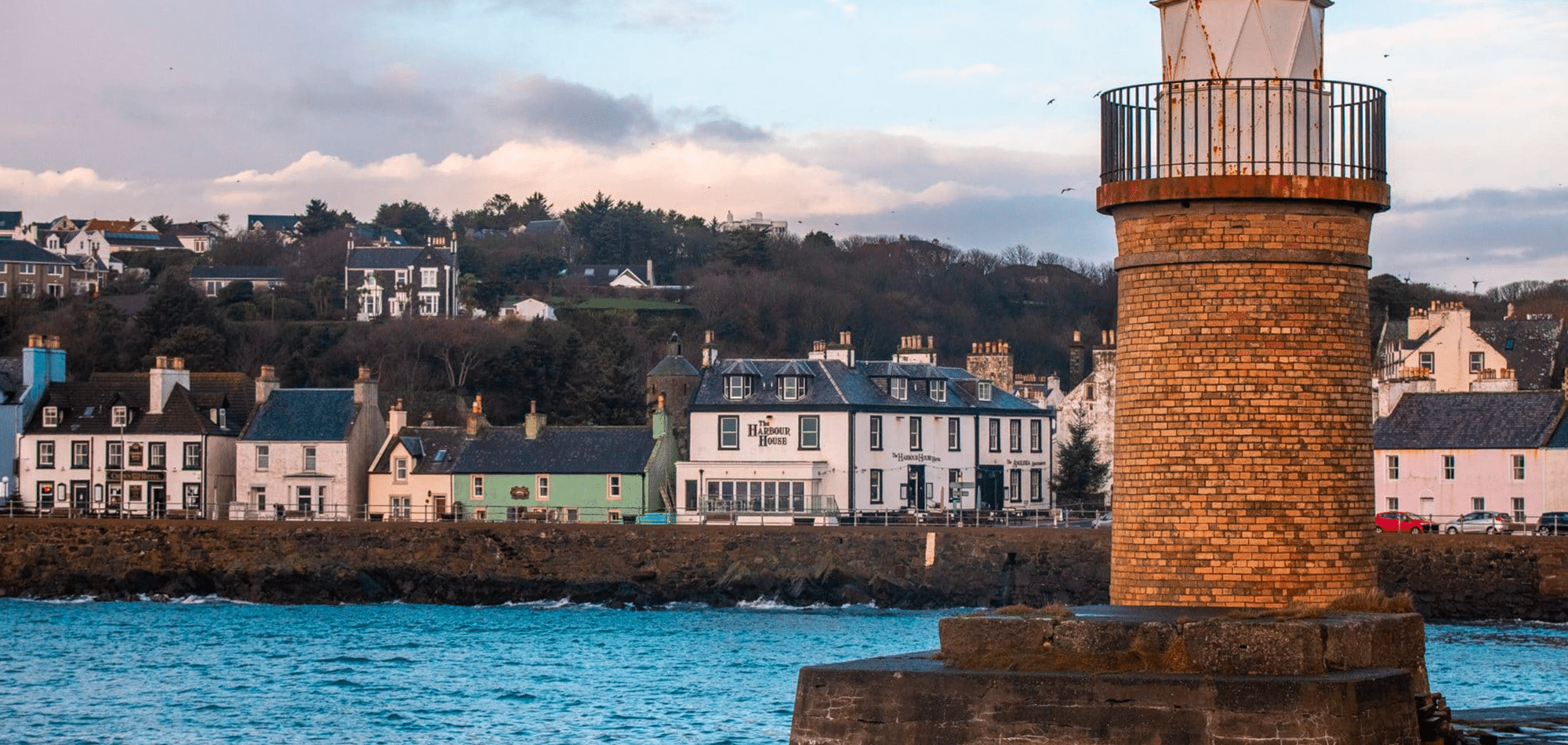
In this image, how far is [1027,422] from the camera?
61.7 metres

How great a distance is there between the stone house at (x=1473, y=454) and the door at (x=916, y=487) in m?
12.7

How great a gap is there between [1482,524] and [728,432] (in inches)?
799

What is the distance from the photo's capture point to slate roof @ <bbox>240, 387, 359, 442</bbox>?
60.7 m

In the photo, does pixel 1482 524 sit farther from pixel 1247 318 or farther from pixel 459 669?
pixel 1247 318

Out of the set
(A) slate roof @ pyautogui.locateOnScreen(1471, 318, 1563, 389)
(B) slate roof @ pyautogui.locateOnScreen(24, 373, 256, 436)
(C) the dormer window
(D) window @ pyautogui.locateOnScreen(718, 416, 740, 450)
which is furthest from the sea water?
(A) slate roof @ pyautogui.locateOnScreen(1471, 318, 1563, 389)

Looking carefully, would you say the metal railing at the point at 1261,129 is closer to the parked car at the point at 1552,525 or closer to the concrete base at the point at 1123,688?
the concrete base at the point at 1123,688

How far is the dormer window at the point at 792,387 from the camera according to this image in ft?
186

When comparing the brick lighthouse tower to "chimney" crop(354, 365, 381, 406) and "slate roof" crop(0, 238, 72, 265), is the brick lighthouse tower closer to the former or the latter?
"chimney" crop(354, 365, 381, 406)

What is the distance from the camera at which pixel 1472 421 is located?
5291 cm

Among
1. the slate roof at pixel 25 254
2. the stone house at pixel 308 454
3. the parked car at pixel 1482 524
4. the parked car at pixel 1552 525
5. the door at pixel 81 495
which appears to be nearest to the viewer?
the parked car at pixel 1552 525

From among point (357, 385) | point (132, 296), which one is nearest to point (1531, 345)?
point (357, 385)

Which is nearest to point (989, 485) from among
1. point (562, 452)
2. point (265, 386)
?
point (562, 452)

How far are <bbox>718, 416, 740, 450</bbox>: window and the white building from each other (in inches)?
0.9

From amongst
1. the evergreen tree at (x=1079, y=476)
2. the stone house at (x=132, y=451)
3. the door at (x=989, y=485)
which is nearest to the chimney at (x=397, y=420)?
the stone house at (x=132, y=451)
